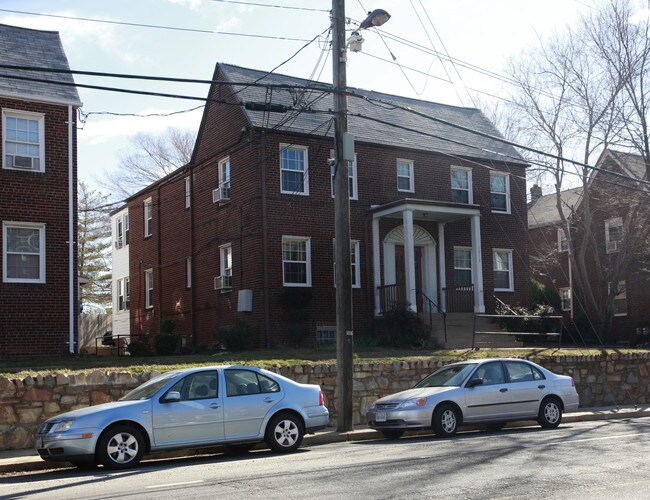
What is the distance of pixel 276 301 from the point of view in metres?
25.6

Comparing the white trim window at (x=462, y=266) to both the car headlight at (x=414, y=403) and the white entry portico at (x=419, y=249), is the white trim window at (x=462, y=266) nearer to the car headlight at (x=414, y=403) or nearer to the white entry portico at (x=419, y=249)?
the white entry portico at (x=419, y=249)

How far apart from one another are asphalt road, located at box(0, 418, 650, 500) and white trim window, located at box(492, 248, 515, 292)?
17.7 metres

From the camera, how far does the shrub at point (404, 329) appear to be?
81.8ft

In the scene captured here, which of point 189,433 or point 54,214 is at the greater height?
point 54,214

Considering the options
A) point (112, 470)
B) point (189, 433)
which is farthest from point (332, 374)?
point (112, 470)

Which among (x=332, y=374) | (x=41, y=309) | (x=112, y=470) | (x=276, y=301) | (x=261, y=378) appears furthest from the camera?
(x=276, y=301)

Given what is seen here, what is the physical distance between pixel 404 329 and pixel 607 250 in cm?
1697

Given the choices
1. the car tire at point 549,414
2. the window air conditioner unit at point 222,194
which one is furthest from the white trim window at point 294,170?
the car tire at point 549,414

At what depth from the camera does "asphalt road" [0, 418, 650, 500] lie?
880 centimetres

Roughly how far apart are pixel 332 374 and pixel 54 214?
9462mm

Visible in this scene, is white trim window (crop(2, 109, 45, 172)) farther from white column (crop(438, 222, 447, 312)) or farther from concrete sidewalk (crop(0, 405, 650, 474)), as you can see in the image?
white column (crop(438, 222, 447, 312))

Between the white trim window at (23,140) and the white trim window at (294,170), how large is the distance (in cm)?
770

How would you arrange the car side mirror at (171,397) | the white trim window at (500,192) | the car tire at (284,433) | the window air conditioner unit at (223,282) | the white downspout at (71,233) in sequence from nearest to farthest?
the car side mirror at (171,397) < the car tire at (284,433) < the white downspout at (71,233) < the window air conditioner unit at (223,282) < the white trim window at (500,192)

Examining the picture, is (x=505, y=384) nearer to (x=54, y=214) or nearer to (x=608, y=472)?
(x=608, y=472)
